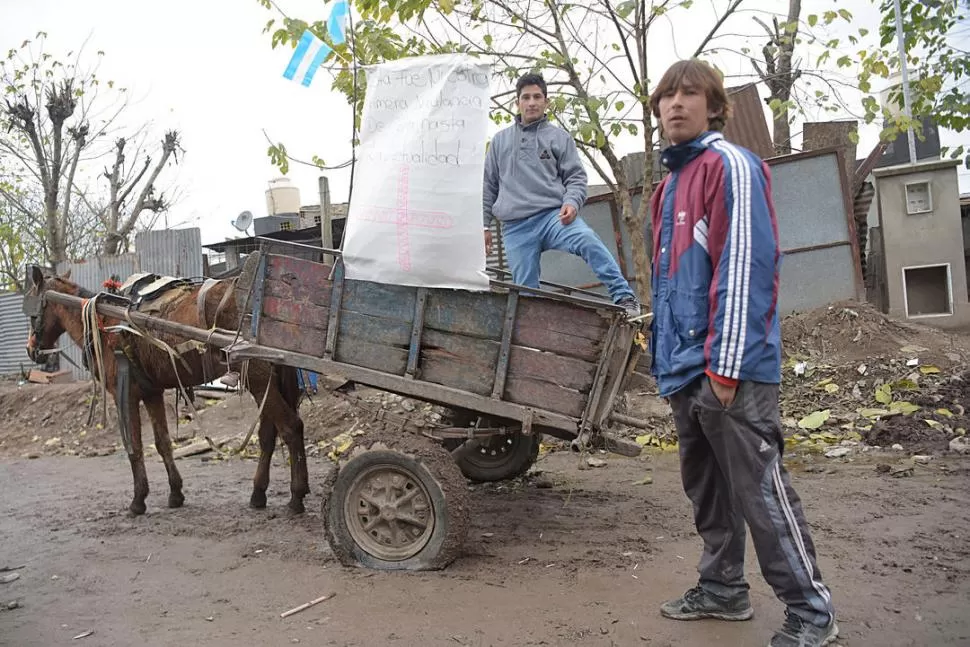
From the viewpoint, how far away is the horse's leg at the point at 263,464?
5598 millimetres

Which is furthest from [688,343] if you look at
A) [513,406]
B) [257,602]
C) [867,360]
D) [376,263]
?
[867,360]

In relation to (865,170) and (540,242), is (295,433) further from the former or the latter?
(865,170)

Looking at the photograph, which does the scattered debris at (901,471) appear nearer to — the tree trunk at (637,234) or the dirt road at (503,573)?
the dirt road at (503,573)

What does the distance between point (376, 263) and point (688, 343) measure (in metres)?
1.63

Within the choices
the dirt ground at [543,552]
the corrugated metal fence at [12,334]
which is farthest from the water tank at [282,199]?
the dirt ground at [543,552]

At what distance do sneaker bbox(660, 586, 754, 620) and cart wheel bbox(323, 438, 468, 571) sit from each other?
116cm

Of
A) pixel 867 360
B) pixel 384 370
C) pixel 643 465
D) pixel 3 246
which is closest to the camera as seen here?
pixel 384 370

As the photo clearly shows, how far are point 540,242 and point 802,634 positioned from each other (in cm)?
266

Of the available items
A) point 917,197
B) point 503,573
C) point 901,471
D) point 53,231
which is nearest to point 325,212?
point 503,573

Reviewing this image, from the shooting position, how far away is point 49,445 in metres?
10.3

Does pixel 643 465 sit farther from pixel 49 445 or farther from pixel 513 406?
pixel 49 445

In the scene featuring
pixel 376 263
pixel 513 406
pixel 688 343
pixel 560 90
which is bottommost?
pixel 513 406

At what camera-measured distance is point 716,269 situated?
8.69ft

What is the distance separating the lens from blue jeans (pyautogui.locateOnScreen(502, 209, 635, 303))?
14.3 ft
